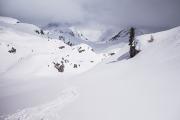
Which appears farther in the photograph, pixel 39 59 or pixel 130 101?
pixel 39 59

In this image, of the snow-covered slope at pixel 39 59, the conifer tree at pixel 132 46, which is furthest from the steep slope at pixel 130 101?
A: the snow-covered slope at pixel 39 59

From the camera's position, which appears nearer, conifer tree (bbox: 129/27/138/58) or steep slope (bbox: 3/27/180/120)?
steep slope (bbox: 3/27/180/120)

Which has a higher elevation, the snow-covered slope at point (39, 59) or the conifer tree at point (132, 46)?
the conifer tree at point (132, 46)

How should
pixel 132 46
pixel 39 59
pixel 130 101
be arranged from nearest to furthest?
1. pixel 130 101
2. pixel 132 46
3. pixel 39 59

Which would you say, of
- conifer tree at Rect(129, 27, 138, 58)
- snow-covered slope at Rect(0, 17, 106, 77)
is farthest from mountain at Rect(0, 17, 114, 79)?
conifer tree at Rect(129, 27, 138, 58)

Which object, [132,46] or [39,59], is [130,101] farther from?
[39,59]

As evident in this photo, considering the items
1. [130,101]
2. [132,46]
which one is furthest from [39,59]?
[130,101]

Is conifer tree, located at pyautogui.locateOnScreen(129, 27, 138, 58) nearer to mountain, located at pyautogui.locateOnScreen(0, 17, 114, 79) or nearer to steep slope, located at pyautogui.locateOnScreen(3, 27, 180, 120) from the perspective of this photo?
steep slope, located at pyautogui.locateOnScreen(3, 27, 180, 120)

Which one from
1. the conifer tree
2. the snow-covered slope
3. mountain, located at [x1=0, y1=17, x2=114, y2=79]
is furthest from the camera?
the snow-covered slope

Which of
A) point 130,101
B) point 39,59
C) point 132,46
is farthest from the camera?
point 39,59

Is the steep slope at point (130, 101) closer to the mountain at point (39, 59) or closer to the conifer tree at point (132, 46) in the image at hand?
the conifer tree at point (132, 46)

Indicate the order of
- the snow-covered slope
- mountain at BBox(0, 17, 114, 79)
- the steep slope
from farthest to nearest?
the snow-covered slope, mountain at BBox(0, 17, 114, 79), the steep slope

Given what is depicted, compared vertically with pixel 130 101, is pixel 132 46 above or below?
above

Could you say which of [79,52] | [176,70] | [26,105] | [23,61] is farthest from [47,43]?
[176,70]
